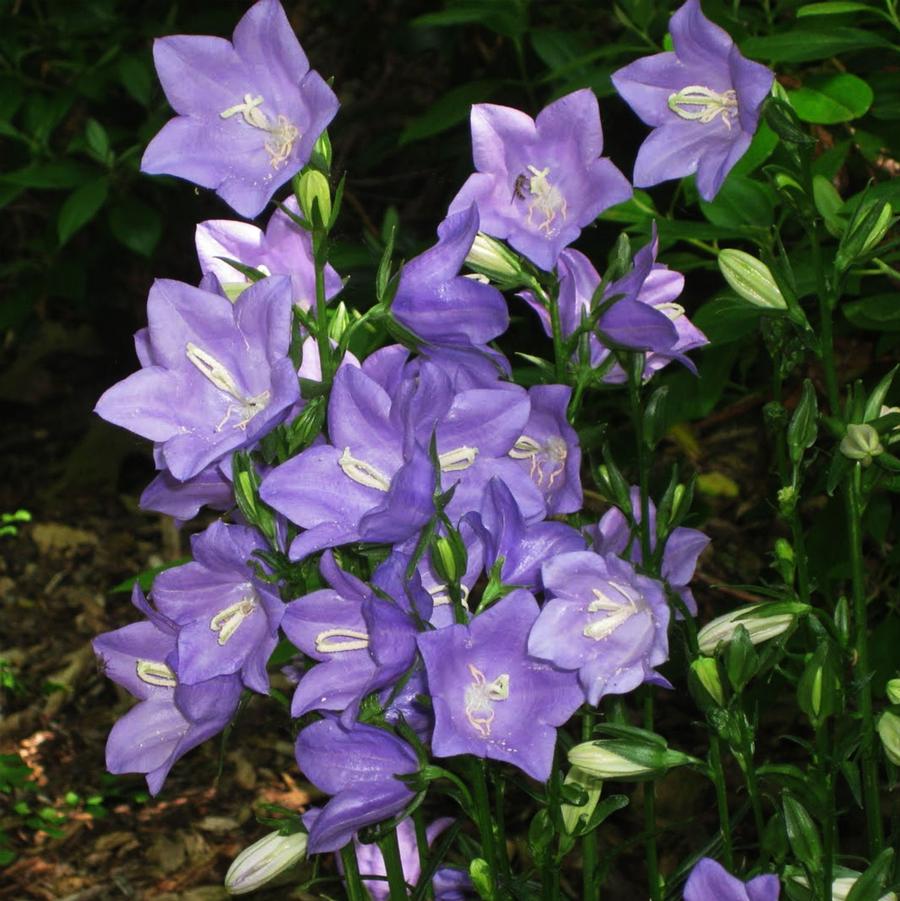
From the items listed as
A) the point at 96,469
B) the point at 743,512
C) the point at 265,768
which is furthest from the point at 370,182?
the point at 265,768

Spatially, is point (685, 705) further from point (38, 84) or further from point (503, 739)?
point (38, 84)

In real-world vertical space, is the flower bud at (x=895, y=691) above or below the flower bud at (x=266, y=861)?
above

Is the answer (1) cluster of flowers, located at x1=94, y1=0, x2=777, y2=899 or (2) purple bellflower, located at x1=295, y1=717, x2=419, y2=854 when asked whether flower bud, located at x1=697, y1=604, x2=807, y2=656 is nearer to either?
(1) cluster of flowers, located at x1=94, y1=0, x2=777, y2=899

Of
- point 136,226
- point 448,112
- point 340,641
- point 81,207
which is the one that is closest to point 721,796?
point 340,641

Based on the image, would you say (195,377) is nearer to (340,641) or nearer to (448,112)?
(340,641)

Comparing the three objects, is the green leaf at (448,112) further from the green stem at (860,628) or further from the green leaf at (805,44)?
the green stem at (860,628)

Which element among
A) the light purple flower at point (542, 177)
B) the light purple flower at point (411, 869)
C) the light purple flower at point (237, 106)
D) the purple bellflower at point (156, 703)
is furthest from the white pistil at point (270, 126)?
the light purple flower at point (411, 869)

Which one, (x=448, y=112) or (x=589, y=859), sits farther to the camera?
(x=448, y=112)
